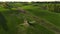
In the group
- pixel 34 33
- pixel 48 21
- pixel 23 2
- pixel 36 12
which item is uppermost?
pixel 23 2

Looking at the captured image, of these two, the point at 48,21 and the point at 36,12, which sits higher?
the point at 36,12

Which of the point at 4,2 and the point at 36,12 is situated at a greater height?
the point at 4,2

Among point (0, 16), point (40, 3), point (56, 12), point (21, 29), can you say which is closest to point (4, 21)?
point (0, 16)

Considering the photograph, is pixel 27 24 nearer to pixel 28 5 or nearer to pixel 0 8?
pixel 28 5

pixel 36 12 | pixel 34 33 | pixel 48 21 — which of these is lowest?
pixel 34 33

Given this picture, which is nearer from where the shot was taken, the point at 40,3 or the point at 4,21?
the point at 4,21

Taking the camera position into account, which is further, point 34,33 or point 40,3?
point 40,3

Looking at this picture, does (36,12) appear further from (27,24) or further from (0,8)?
(0,8)

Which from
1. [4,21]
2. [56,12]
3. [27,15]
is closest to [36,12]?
[27,15]
